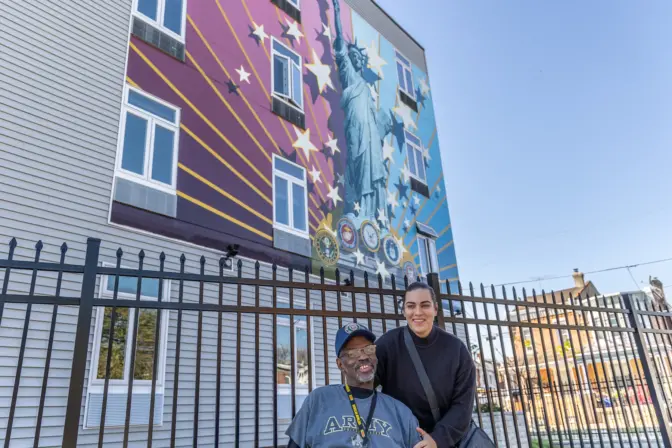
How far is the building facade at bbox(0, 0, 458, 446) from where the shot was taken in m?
7.12

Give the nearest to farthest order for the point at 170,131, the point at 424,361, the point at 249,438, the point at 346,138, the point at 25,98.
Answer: the point at 424,361, the point at 25,98, the point at 249,438, the point at 170,131, the point at 346,138

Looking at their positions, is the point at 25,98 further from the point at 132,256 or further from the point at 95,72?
the point at 132,256

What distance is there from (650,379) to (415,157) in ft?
36.4

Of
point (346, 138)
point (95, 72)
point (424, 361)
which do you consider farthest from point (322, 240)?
point (424, 361)

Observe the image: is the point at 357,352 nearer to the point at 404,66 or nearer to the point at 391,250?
the point at 391,250

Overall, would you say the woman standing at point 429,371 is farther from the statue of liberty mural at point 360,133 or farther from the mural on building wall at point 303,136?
the statue of liberty mural at point 360,133

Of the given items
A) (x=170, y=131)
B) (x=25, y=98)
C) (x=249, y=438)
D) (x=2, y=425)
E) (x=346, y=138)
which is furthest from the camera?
A: (x=346, y=138)

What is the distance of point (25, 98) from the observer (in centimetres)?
758

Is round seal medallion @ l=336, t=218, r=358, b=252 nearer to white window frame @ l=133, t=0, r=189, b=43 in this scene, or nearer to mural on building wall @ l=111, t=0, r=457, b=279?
mural on building wall @ l=111, t=0, r=457, b=279

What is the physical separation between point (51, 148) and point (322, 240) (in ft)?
19.3

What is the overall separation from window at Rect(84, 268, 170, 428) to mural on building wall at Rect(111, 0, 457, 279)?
125cm

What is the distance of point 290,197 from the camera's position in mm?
11211

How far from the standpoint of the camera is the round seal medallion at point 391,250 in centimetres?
1352

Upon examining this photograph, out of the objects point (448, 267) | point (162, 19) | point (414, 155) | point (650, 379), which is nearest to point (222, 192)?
point (162, 19)
